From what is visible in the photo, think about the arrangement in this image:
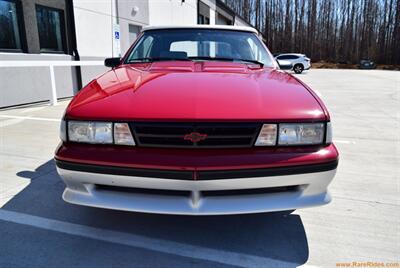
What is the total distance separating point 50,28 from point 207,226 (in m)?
8.46

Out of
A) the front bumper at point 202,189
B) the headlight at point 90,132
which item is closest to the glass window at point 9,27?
the headlight at point 90,132

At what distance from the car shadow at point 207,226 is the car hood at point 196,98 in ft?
3.00

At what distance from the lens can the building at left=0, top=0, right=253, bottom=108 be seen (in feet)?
25.2

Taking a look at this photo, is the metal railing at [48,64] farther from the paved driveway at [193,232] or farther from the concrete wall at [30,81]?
the paved driveway at [193,232]

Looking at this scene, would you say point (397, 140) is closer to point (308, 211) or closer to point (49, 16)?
point (308, 211)

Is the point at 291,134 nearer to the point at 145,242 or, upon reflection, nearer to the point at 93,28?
the point at 145,242

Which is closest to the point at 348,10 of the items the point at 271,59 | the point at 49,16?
the point at 49,16

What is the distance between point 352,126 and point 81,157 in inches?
217

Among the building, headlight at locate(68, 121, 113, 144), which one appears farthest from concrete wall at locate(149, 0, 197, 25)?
headlight at locate(68, 121, 113, 144)

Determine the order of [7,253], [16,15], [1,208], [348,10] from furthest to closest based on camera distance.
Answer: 1. [348,10]
2. [16,15]
3. [1,208]
4. [7,253]

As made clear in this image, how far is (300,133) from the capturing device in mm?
2051

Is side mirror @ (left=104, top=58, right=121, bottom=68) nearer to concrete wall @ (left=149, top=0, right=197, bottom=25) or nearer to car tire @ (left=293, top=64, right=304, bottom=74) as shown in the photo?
concrete wall @ (left=149, top=0, right=197, bottom=25)

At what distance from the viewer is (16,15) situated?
7.82 m

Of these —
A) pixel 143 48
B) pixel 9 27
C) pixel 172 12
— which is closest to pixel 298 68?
pixel 172 12
